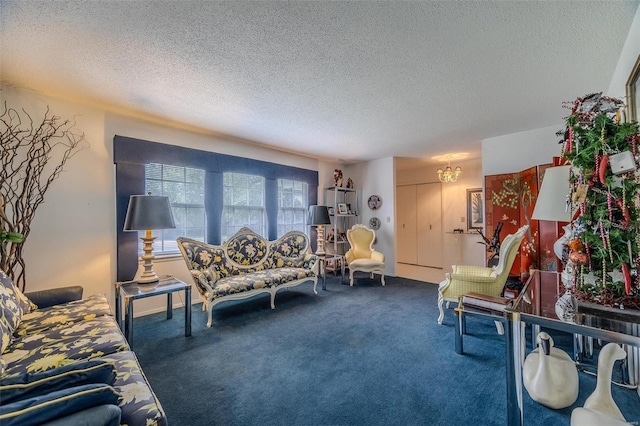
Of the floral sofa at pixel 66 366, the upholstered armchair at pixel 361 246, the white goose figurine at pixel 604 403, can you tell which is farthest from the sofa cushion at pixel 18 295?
the upholstered armchair at pixel 361 246

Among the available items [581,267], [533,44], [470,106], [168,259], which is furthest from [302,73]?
[168,259]

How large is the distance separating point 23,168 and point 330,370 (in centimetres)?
341

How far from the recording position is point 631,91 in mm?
1679

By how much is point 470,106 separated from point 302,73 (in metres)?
1.93

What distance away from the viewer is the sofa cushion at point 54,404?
71 cm

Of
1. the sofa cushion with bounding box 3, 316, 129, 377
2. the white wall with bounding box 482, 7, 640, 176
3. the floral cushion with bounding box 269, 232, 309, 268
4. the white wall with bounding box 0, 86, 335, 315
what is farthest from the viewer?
the floral cushion with bounding box 269, 232, 309, 268

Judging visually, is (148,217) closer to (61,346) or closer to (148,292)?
(148,292)

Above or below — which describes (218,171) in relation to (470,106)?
below

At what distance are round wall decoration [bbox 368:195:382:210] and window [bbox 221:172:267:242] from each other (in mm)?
2285

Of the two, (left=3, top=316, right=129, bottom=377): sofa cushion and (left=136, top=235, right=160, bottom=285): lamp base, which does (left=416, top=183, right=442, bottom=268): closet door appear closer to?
(left=136, top=235, right=160, bottom=285): lamp base

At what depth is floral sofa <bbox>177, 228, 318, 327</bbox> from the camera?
299 centimetres

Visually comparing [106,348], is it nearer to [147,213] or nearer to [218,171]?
[147,213]

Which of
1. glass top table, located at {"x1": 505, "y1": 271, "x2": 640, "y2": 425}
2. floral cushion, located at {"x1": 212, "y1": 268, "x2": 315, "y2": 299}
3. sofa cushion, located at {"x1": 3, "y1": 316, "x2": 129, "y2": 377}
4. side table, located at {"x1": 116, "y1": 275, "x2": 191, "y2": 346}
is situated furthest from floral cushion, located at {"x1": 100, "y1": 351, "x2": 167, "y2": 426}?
floral cushion, located at {"x1": 212, "y1": 268, "x2": 315, "y2": 299}

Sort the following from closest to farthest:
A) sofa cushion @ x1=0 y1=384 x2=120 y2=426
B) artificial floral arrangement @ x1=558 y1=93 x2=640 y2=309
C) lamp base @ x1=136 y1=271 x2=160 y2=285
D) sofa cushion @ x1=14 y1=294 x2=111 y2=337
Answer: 1. sofa cushion @ x1=0 y1=384 x2=120 y2=426
2. artificial floral arrangement @ x1=558 y1=93 x2=640 y2=309
3. sofa cushion @ x1=14 y1=294 x2=111 y2=337
4. lamp base @ x1=136 y1=271 x2=160 y2=285
